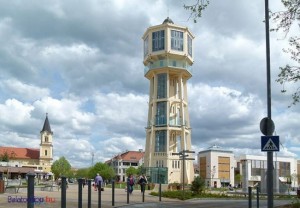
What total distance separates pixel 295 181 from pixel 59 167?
7522cm

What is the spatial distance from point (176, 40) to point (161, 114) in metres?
12.6

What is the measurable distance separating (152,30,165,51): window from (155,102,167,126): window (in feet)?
30.3

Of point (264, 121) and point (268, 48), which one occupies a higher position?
point (268, 48)

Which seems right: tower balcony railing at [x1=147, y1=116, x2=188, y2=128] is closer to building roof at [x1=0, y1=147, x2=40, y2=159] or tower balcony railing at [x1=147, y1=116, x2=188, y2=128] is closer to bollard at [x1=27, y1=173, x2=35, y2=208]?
bollard at [x1=27, y1=173, x2=35, y2=208]

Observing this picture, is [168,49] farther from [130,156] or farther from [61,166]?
[130,156]

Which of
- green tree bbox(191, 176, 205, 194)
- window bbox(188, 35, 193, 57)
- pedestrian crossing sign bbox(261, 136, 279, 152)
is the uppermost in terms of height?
window bbox(188, 35, 193, 57)

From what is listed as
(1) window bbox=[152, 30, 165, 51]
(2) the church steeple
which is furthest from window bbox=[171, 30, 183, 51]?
(2) the church steeple

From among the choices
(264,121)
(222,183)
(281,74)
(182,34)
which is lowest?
(222,183)

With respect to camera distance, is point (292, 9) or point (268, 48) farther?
point (292, 9)

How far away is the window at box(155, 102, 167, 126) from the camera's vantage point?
82250mm

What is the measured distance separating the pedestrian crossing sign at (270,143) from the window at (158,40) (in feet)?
225

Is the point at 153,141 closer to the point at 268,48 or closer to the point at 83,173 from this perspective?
the point at 268,48

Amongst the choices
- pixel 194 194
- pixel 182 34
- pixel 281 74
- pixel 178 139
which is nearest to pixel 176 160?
pixel 178 139

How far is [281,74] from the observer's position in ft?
54.1
